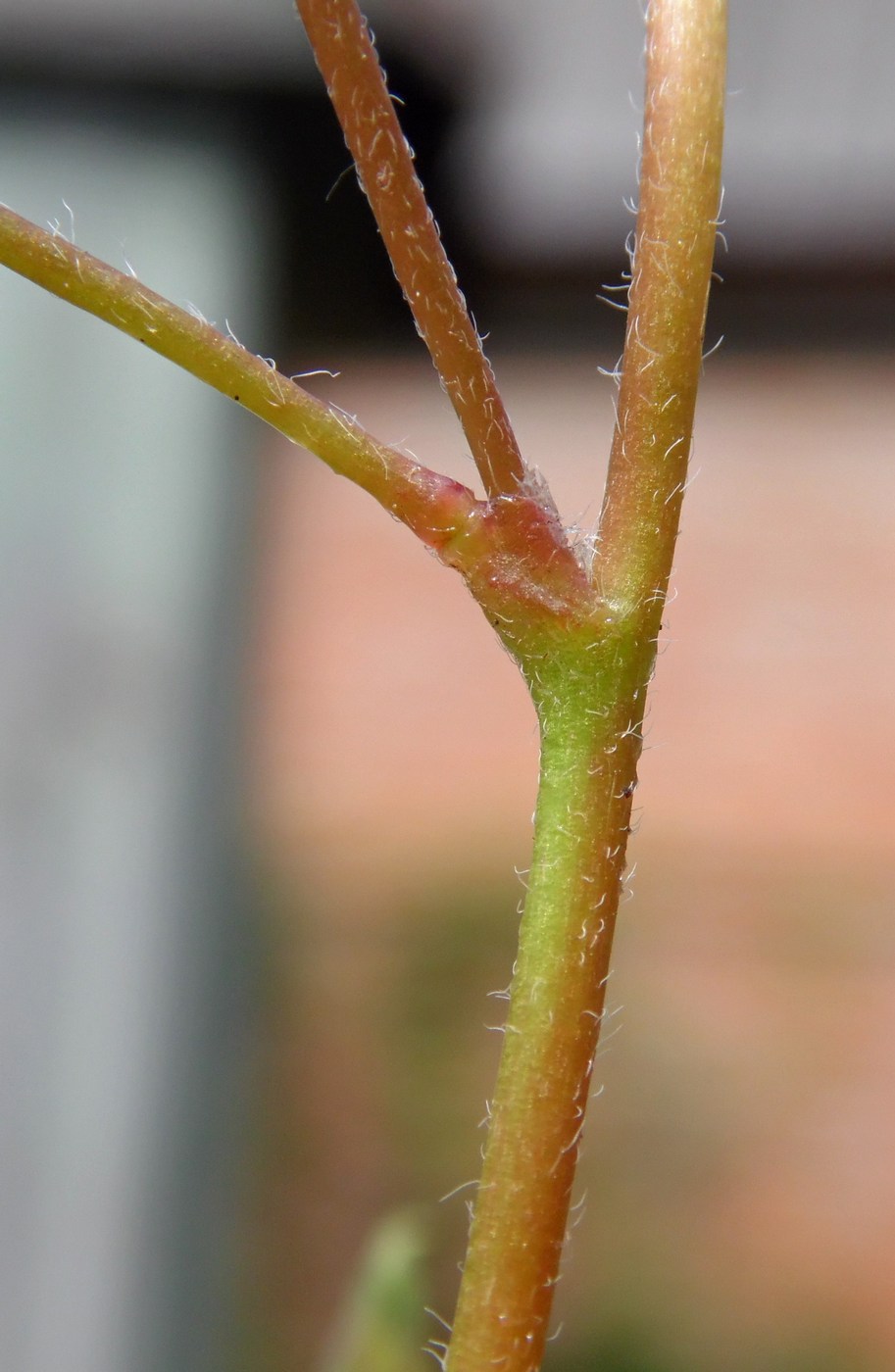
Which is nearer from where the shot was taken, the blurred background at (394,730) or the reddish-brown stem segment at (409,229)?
the reddish-brown stem segment at (409,229)

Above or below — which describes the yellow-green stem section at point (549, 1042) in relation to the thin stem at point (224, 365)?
below

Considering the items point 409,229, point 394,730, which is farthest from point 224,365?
point 394,730

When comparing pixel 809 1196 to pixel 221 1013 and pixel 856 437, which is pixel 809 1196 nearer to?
pixel 221 1013

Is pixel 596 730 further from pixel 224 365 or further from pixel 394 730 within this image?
pixel 394 730

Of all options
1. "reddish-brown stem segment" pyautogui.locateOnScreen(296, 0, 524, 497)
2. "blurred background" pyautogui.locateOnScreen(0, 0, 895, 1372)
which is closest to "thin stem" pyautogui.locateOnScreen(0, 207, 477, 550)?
"reddish-brown stem segment" pyautogui.locateOnScreen(296, 0, 524, 497)

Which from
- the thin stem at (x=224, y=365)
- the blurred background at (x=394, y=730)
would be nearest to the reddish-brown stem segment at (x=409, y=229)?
the thin stem at (x=224, y=365)

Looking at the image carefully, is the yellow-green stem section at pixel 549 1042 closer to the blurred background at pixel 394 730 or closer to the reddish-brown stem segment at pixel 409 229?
the reddish-brown stem segment at pixel 409 229

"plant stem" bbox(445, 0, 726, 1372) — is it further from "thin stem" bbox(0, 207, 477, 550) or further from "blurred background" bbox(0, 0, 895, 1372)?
"blurred background" bbox(0, 0, 895, 1372)
